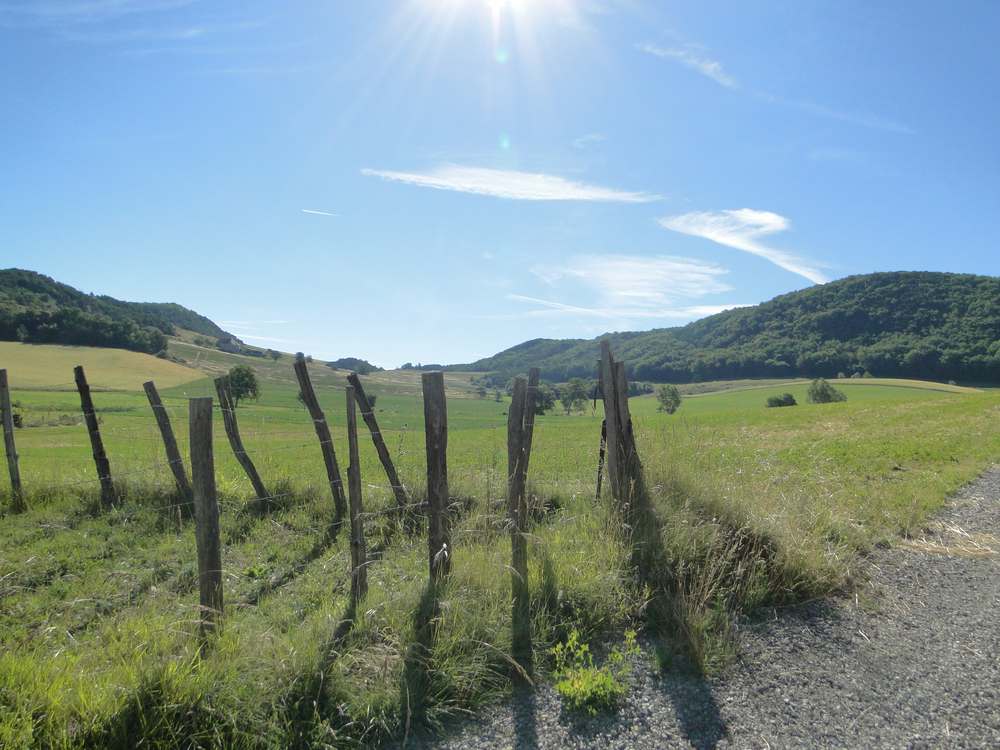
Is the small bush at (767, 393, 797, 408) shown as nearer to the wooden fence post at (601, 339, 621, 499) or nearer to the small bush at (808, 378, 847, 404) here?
the small bush at (808, 378, 847, 404)

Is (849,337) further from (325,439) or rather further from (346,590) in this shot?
(346,590)

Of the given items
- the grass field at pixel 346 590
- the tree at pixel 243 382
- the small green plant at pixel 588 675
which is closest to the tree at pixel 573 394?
the tree at pixel 243 382

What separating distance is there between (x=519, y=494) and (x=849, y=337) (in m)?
117

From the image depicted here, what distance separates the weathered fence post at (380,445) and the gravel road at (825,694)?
175 inches

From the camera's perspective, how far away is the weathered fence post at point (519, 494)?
186 inches

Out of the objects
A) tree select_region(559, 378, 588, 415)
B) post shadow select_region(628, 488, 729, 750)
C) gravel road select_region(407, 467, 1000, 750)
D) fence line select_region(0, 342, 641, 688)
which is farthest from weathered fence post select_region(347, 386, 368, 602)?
tree select_region(559, 378, 588, 415)

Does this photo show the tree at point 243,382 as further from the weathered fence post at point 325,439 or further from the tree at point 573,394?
the weathered fence post at point 325,439

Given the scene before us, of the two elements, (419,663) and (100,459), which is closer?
(419,663)

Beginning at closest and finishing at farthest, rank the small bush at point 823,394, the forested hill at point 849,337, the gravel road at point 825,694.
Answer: the gravel road at point 825,694
the small bush at point 823,394
the forested hill at point 849,337

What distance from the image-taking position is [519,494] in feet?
18.2

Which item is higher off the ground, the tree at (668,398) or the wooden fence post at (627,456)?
the wooden fence post at (627,456)

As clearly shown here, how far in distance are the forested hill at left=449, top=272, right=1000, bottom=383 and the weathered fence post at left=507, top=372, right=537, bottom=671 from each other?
67464mm

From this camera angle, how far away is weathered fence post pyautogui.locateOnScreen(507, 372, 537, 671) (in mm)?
4723

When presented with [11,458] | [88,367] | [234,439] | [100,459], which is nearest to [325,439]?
[234,439]
